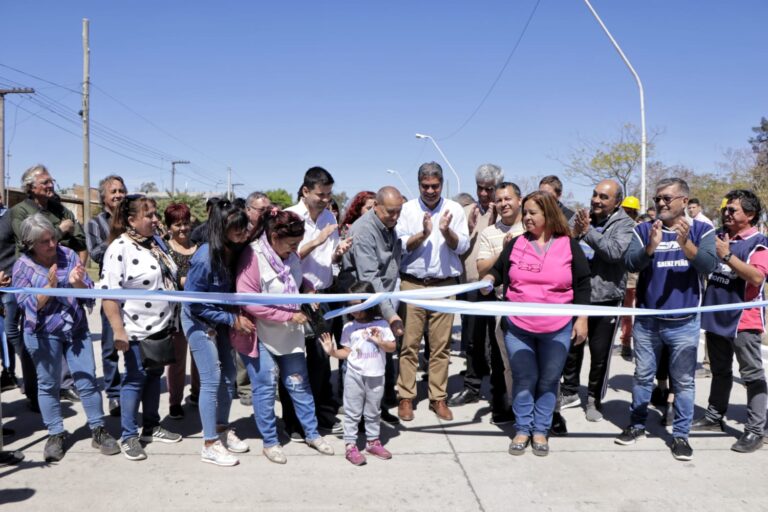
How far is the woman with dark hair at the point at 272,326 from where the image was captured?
3900mm

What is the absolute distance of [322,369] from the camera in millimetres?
4660

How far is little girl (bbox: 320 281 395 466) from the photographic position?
13.3 ft

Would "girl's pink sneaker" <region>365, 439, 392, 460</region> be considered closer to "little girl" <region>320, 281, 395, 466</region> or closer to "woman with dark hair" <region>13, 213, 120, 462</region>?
"little girl" <region>320, 281, 395, 466</region>

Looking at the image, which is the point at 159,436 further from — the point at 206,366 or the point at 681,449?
the point at 681,449

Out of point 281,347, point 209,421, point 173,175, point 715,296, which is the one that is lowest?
point 209,421

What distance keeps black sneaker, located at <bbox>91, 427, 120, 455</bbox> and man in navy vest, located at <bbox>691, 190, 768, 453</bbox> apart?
14.9ft

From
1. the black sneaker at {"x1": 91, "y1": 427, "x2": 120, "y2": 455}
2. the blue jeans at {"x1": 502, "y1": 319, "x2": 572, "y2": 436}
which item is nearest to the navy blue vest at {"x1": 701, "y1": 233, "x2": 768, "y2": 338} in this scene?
the blue jeans at {"x1": 502, "y1": 319, "x2": 572, "y2": 436}

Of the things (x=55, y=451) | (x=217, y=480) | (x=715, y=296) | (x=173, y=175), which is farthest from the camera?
(x=173, y=175)

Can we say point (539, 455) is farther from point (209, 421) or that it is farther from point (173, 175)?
point (173, 175)

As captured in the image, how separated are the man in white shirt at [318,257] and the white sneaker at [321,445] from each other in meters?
0.24

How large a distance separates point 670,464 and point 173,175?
7666cm

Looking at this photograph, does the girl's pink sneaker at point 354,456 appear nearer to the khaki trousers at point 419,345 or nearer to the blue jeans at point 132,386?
the khaki trousers at point 419,345

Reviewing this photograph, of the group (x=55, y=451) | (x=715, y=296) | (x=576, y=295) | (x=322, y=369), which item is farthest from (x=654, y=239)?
(x=55, y=451)

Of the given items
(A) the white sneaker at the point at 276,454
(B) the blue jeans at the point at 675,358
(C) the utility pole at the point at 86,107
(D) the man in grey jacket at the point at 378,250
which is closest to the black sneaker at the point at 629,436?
(B) the blue jeans at the point at 675,358
